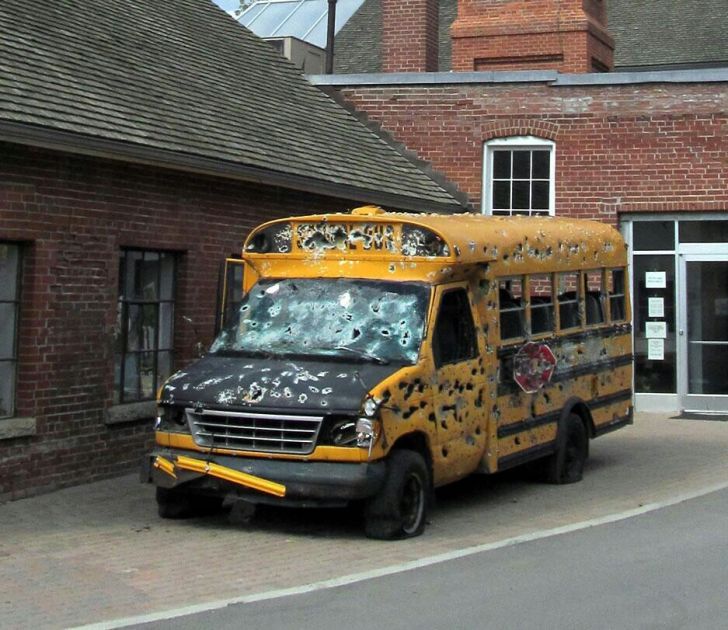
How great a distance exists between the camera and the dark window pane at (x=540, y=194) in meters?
19.6

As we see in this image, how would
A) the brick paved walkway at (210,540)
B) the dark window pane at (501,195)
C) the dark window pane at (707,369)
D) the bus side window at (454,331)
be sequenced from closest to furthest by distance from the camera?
the brick paved walkway at (210,540)
the bus side window at (454,331)
the dark window pane at (707,369)
the dark window pane at (501,195)

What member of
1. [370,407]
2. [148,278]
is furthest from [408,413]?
[148,278]

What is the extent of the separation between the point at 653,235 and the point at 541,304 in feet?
24.9

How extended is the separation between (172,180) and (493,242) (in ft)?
13.0

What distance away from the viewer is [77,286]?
1196 centimetres

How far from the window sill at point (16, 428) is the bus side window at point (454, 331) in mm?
3860

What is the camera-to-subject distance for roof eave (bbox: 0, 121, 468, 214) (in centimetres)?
1077

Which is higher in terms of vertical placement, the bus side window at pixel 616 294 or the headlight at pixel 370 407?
the bus side window at pixel 616 294

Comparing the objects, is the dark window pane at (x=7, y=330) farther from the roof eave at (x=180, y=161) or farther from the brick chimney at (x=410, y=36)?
the brick chimney at (x=410, y=36)

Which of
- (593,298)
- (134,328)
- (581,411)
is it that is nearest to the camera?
(581,411)

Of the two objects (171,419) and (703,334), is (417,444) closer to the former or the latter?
(171,419)

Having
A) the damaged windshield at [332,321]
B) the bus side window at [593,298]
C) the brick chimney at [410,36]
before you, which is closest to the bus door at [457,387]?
the damaged windshield at [332,321]

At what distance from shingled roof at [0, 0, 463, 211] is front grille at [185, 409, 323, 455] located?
3064 millimetres

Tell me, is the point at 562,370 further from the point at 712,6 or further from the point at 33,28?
the point at 712,6
